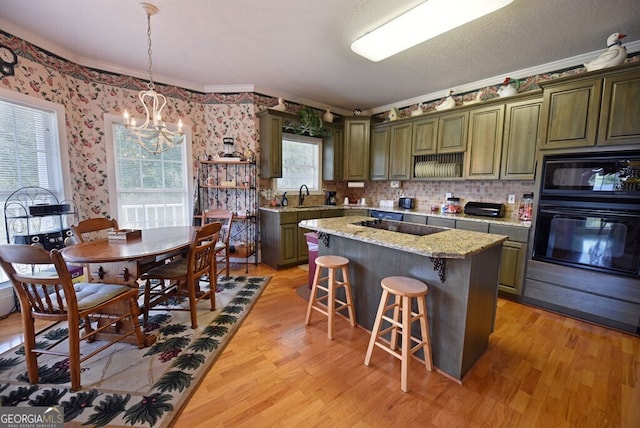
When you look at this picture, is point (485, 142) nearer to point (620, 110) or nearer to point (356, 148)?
point (620, 110)

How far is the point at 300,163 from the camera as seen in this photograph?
15.5 ft

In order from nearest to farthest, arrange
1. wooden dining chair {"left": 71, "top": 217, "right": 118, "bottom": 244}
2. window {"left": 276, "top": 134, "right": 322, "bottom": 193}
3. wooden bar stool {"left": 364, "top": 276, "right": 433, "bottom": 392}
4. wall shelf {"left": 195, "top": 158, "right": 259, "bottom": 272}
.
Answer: wooden bar stool {"left": 364, "top": 276, "right": 433, "bottom": 392}, wooden dining chair {"left": 71, "top": 217, "right": 118, "bottom": 244}, wall shelf {"left": 195, "top": 158, "right": 259, "bottom": 272}, window {"left": 276, "top": 134, "right": 322, "bottom": 193}

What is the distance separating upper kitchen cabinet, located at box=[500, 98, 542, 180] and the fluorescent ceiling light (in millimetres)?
1623

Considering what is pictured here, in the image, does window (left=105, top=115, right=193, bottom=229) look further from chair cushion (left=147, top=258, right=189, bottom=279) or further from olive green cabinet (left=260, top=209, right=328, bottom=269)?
chair cushion (left=147, top=258, right=189, bottom=279)

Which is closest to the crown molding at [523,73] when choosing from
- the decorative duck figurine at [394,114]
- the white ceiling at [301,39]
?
the white ceiling at [301,39]

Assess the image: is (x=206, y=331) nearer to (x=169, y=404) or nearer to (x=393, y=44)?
(x=169, y=404)

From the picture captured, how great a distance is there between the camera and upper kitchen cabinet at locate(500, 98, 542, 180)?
118 inches

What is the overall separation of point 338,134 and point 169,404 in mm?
4271

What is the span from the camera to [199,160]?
3.87 m

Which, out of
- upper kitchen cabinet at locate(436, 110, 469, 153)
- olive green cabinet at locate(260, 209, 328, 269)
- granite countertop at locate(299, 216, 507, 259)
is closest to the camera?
granite countertop at locate(299, 216, 507, 259)

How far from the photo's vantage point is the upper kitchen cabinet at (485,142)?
10.7 feet

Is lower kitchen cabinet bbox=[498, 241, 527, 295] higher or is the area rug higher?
lower kitchen cabinet bbox=[498, 241, 527, 295]

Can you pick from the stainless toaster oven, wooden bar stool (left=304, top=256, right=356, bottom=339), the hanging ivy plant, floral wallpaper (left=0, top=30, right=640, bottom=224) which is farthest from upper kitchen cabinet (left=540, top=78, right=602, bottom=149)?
the hanging ivy plant

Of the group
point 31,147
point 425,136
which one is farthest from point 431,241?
point 31,147
